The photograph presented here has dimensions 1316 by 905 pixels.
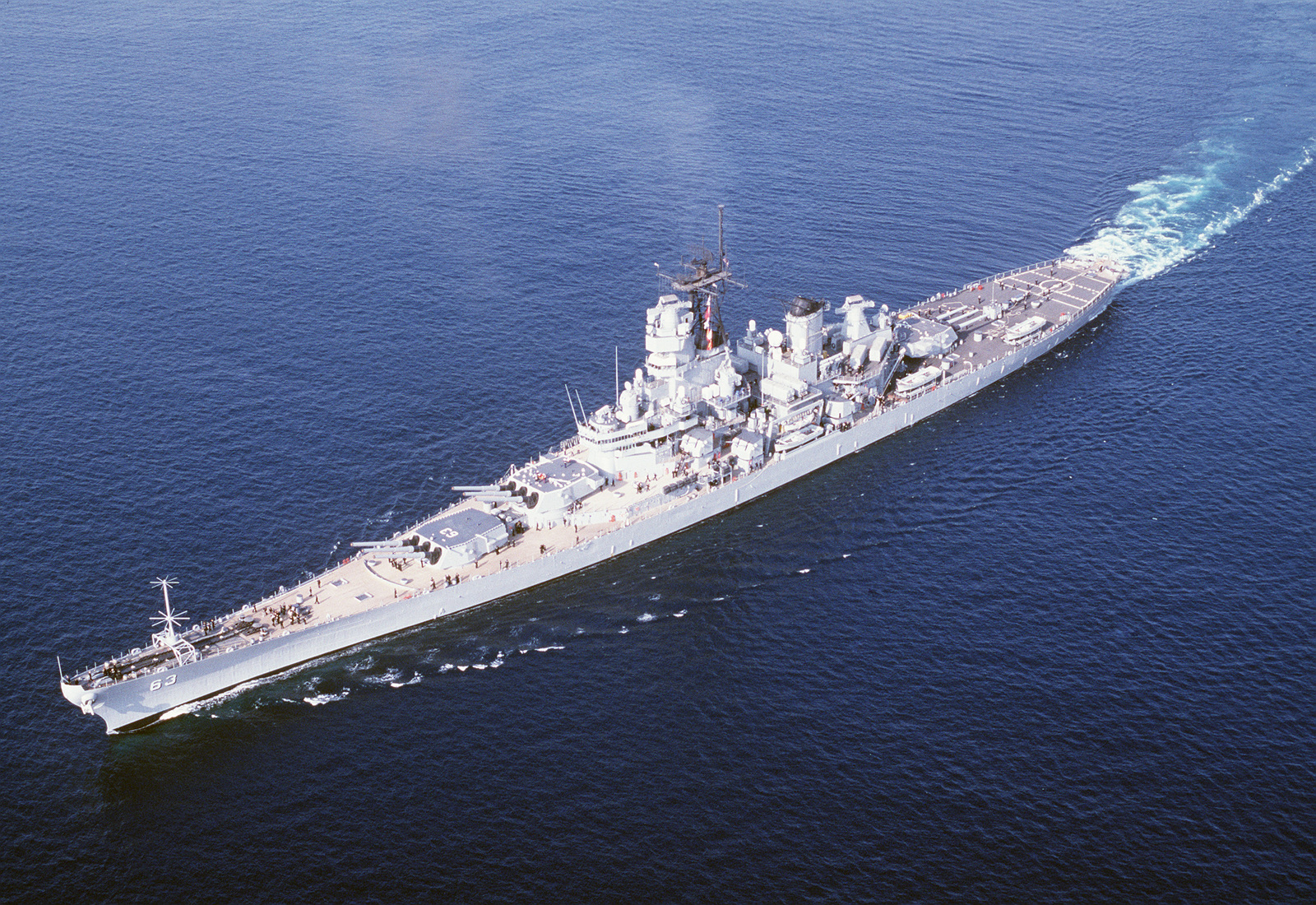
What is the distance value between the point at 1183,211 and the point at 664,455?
94.3 m

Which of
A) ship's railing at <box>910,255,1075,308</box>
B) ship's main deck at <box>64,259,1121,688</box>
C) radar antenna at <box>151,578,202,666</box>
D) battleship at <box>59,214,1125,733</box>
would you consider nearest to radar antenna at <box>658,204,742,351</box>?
battleship at <box>59,214,1125,733</box>

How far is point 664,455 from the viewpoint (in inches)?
4906

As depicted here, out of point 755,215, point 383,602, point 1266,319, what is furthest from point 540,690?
point 1266,319

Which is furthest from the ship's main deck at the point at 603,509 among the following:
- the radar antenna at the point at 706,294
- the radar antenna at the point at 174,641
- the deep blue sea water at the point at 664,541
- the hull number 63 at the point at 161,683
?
the radar antenna at the point at 706,294

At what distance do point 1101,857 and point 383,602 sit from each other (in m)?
59.5

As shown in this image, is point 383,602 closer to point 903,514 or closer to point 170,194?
point 903,514

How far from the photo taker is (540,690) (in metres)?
98.8

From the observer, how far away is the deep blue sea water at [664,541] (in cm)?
8512

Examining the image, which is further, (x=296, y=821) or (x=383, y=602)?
(x=383, y=602)

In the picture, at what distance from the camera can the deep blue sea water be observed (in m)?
85.1

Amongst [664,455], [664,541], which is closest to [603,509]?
[664,541]

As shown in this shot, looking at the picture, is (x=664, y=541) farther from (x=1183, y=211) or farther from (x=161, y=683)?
(x=1183, y=211)

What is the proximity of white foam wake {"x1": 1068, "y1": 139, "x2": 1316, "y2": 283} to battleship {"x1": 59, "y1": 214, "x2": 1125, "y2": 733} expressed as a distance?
8.26 metres

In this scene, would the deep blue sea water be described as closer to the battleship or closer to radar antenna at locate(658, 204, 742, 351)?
the battleship
